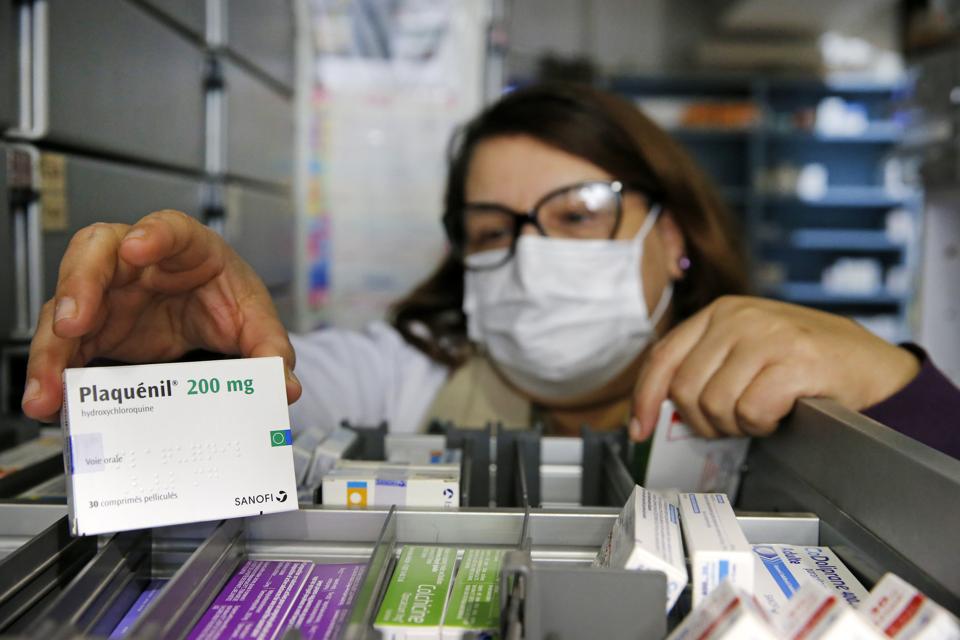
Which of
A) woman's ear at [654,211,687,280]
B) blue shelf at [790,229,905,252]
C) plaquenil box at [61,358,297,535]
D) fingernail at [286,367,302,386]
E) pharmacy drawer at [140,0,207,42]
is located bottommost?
plaquenil box at [61,358,297,535]

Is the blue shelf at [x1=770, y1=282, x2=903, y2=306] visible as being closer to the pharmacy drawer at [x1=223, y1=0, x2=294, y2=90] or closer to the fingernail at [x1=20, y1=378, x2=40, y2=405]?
the pharmacy drawer at [x1=223, y1=0, x2=294, y2=90]

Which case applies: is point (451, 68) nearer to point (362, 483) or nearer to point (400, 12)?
point (400, 12)

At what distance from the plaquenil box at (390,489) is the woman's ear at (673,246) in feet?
3.33

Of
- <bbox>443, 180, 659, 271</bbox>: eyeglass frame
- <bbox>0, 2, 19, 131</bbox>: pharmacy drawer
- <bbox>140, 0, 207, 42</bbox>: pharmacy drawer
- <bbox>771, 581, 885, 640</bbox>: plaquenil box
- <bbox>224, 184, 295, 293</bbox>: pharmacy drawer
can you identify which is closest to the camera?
<bbox>771, 581, 885, 640</bbox>: plaquenil box

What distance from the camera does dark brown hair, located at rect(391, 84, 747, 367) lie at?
1.38 metres

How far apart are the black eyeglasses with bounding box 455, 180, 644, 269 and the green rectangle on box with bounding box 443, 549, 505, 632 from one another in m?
0.88

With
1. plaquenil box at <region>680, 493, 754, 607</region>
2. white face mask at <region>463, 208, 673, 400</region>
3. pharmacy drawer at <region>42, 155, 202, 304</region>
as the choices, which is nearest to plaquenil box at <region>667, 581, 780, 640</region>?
plaquenil box at <region>680, 493, 754, 607</region>

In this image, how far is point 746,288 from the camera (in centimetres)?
154

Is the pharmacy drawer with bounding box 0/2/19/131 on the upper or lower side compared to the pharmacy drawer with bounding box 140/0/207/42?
lower

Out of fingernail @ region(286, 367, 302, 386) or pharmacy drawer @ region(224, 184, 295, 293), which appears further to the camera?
pharmacy drawer @ region(224, 184, 295, 293)

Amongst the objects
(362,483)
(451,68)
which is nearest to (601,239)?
(362,483)

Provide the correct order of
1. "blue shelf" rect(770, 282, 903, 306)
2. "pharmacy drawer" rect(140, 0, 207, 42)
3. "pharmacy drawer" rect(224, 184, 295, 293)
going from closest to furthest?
"pharmacy drawer" rect(140, 0, 207, 42)
"pharmacy drawer" rect(224, 184, 295, 293)
"blue shelf" rect(770, 282, 903, 306)

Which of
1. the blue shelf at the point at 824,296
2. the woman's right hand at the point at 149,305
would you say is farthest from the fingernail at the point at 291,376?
the blue shelf at the point at 824,296

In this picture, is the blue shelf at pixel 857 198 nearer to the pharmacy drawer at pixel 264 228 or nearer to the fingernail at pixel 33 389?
the pharmacy drawer at pixel 264 228
